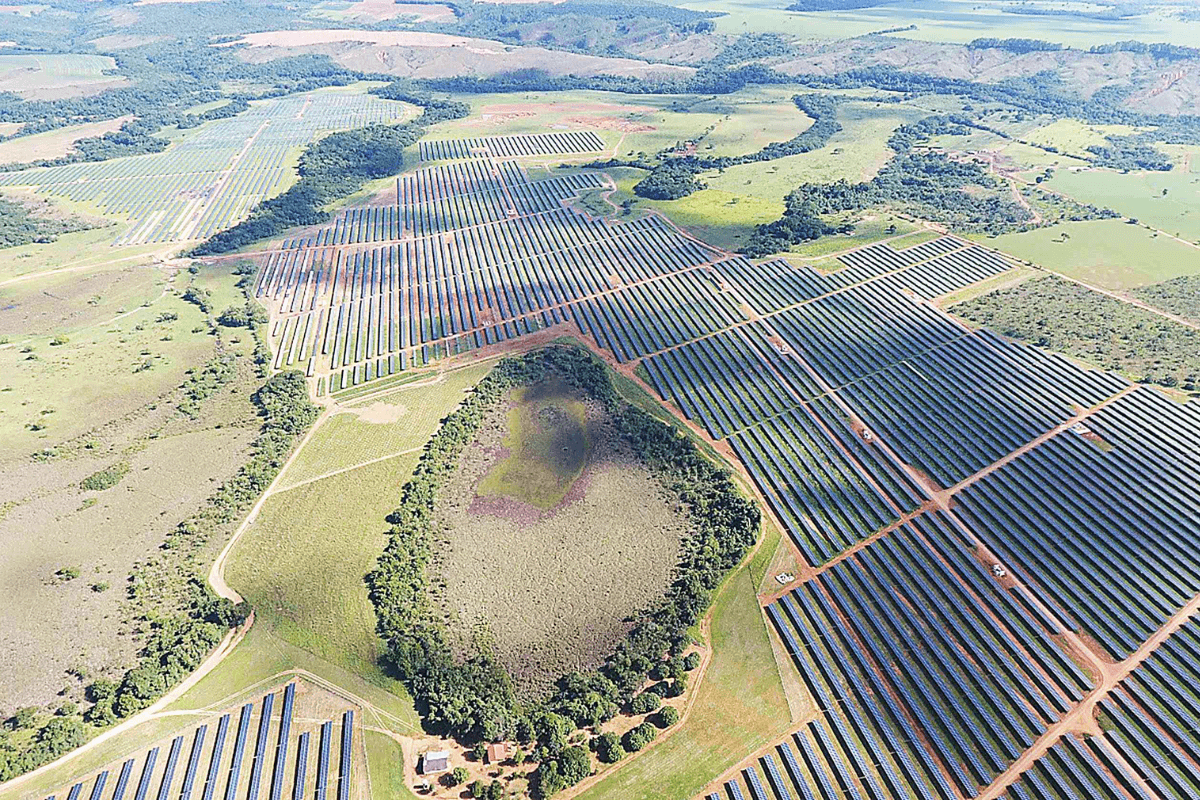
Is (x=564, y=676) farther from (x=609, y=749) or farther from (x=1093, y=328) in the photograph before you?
(x=1093, y=328)

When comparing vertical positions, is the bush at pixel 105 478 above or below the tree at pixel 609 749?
above

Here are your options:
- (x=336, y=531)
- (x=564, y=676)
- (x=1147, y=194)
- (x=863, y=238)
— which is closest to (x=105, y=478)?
(x=336, y=531)

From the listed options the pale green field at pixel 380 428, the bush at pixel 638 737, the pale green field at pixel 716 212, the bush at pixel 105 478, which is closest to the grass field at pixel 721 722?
the bush at pixel 638 737

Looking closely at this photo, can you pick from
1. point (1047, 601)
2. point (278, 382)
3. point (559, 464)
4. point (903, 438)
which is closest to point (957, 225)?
point (903, 438)

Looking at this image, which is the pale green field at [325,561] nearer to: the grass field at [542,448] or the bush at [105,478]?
the grass field at [542,448]

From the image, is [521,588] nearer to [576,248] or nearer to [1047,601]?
[1047,601]

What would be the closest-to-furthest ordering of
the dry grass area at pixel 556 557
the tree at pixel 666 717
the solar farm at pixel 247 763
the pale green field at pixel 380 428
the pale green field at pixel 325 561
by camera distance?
the solar farm at pixel 247 763 < the tree at pixel 666 717 < the dry grass area at pixel 556 557 < the pale green field at pixel 325 561 < the pale green field at pixel 380 428

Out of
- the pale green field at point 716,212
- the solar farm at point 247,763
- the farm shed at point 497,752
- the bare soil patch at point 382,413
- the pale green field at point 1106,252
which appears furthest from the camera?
→ the pale green field at point 716,212
